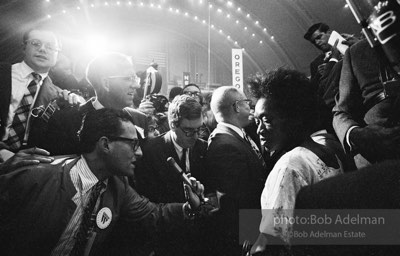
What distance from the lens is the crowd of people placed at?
1549 millimetres

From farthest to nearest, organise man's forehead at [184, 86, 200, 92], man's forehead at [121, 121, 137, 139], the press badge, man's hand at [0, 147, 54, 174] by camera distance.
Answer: man's forehead at [184, 86, 200, 92] → man's forehead at [121, 121, 137, 139] → the press badge → man's hand at [0, 147, 54, 174]

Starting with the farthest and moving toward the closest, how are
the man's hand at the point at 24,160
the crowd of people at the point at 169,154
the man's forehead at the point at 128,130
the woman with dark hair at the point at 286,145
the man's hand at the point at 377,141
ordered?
the man's forehead at the point at 128,130 < the man's hand at the point at 24,160 < the crowd of people at the point at 169,154 < the woman with dark hair at the point at 286,145 < the man's hand at the point at 377,141

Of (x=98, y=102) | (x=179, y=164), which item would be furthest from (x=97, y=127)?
(x=179, y=164)

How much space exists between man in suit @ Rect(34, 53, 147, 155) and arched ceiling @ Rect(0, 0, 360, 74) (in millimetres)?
10845

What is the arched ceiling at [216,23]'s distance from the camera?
13672mm

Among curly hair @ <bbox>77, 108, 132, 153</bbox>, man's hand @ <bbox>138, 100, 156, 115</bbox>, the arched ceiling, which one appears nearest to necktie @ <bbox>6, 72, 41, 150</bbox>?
curly hair @ <bbox>77, 108, 132, 153</bbox>

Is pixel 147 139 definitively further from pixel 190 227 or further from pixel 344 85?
pixel 344 85

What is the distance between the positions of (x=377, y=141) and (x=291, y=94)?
0.64 meters

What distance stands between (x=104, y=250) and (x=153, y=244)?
487 mm

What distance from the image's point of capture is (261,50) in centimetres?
1880

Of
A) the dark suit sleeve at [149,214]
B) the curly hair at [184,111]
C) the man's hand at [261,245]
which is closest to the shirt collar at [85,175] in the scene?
the dark suit sleeve at [149,214]

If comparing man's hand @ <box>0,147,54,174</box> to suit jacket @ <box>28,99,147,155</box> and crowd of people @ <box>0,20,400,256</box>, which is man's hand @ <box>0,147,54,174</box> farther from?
suit jacket @ <box>28,99,147,155</box>

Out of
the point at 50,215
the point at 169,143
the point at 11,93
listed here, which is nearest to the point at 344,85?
the point at 169,143

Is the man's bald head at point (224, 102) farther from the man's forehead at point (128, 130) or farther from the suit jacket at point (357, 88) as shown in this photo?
the suit jacket at point (357, 88)
